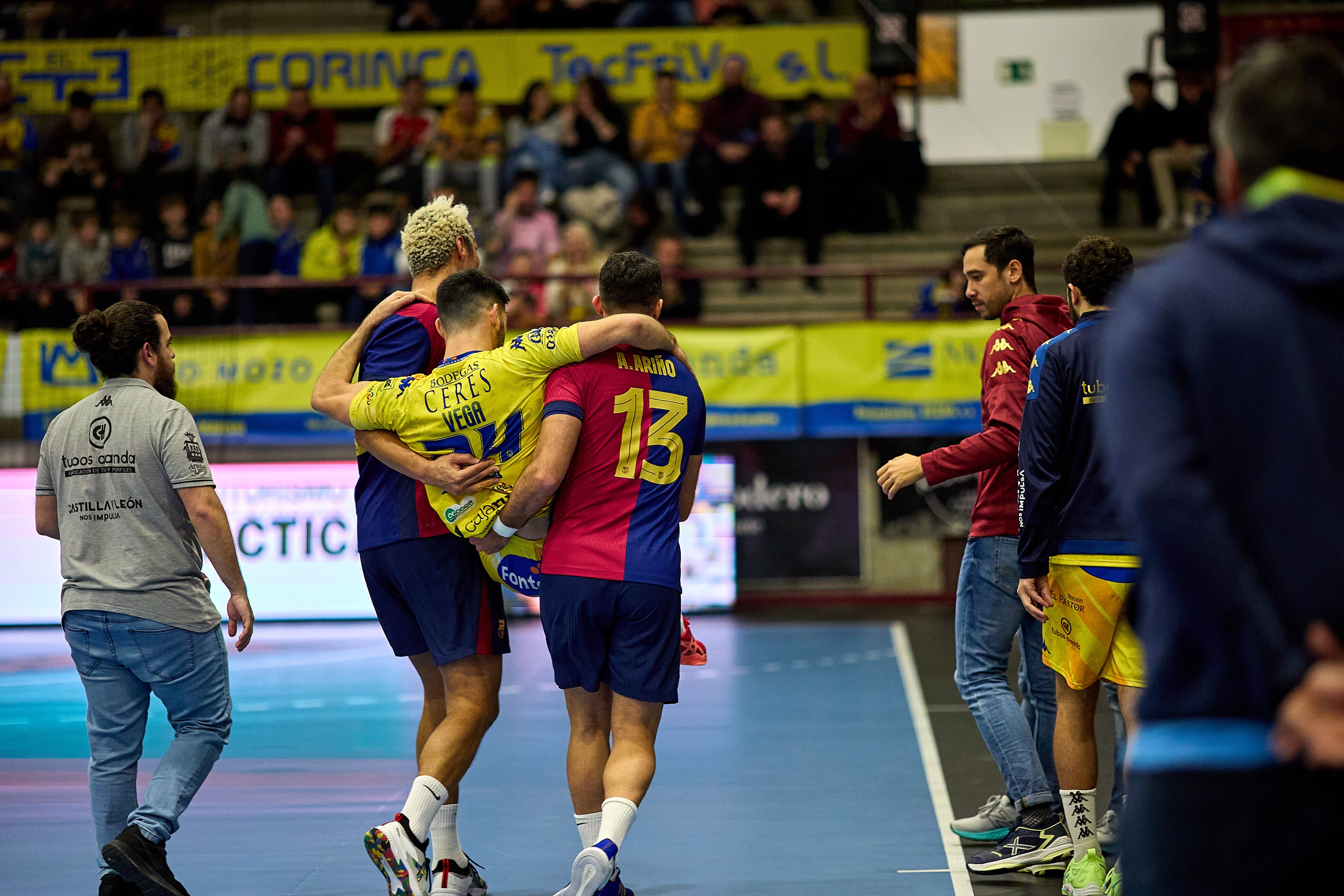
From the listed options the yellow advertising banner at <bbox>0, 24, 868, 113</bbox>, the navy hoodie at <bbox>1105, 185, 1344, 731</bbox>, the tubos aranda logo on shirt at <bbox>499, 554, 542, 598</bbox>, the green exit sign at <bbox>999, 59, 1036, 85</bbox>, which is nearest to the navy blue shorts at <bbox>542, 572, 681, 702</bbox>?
the tubos aranda logo on shirt at <bbox>499, 554, 542, 598</bbox>

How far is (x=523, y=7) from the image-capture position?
→ 56.8 feet

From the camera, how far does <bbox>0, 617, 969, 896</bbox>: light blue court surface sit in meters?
4.76

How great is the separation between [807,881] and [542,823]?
1.30 metres

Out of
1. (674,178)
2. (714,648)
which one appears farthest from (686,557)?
(674,178)

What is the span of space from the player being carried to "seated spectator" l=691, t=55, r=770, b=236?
11.5 meters

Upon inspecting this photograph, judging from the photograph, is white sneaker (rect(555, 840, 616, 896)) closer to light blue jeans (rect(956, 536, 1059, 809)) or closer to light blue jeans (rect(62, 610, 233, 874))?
light blue jeans (rect(62, 610, 233, 874))

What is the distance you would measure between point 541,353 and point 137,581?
1429 millimetres

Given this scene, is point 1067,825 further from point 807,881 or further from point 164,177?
point 164,177

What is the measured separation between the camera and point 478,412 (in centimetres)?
414

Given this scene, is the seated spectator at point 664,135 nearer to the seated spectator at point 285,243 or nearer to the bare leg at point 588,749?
the seated spectator at point 285,243

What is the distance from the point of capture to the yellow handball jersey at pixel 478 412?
4102 mm

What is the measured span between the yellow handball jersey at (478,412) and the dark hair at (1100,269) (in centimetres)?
163

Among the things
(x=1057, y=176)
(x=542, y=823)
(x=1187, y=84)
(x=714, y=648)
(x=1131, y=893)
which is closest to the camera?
(x=1131, y=893)

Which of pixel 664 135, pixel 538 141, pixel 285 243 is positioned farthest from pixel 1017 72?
pixel 285 243
